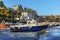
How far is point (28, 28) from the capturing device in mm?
19234

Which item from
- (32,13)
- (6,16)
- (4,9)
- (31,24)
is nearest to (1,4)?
(4,9)

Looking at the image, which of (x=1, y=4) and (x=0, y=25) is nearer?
(x=0, y=25)

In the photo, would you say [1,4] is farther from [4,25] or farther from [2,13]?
[4,25]

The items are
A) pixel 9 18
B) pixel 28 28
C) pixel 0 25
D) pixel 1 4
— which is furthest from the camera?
pixel 1 4

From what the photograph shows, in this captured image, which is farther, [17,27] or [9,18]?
[9,18]

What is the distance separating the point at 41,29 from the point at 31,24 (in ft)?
3.26

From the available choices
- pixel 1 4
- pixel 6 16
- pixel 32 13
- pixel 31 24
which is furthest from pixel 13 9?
pixel 31 24

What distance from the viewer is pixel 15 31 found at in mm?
19406

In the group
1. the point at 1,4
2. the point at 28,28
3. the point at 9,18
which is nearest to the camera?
the point at 28,28

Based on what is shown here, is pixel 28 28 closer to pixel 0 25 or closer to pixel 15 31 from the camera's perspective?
pixel 15 31

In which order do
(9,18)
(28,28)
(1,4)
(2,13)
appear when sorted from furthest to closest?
(1,4), (2,13), (9,18), (28,28)

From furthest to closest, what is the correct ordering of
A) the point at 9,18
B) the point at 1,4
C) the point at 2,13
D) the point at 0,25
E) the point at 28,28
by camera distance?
the point at 1,4, the point at 2,13, the point at 9,18, the point at 0,25, the point at 28,28

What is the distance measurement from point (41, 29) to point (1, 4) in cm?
1965

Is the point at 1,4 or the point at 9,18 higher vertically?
the point at 1,4
